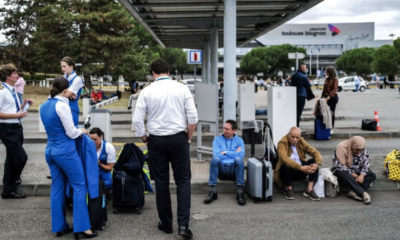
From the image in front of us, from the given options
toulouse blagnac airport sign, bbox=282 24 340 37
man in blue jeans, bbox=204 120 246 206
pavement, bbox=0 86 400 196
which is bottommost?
pavement, bbox=0 86 400 196

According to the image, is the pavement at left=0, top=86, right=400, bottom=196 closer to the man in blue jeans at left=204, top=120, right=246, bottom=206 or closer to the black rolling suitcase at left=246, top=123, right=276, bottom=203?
the man in blue jeans at left=204, top=120, right=246, bottom=206

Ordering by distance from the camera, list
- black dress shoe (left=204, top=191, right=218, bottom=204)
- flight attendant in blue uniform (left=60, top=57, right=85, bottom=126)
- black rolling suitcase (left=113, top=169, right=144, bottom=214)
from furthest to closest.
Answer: black dress shoe (left=204, top=191, right=218, bottom=204) → flight attendant in blue uniform (left=60, top=57, right=85, bottom=126) → black rolling suitcase (left=113, top=169, right=144, bottom=214)

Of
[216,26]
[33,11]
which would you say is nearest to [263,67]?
[33,11]

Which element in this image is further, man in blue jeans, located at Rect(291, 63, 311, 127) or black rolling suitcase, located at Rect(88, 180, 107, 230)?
man in blue jeans, located at Rect(291, 63, 311, 127)

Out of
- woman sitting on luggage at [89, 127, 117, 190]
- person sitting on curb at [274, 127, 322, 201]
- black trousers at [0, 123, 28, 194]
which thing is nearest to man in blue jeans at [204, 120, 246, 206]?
person sitting on curb at [274, 127, 322, 201]

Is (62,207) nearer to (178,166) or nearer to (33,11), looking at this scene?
(178,166)

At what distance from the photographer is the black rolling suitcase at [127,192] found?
20.2 feet

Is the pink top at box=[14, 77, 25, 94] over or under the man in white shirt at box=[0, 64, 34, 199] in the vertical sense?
over

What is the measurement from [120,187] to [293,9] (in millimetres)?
7552

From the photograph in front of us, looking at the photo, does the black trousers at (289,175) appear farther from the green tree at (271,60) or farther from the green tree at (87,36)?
the green tree at (271,60)

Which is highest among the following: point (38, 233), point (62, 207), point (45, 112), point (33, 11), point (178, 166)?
point (33, 11)

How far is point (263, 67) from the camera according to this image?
10138 centimetres

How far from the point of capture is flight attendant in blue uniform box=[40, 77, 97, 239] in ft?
16.8

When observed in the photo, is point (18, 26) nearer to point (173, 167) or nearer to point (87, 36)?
point (87, 36)
